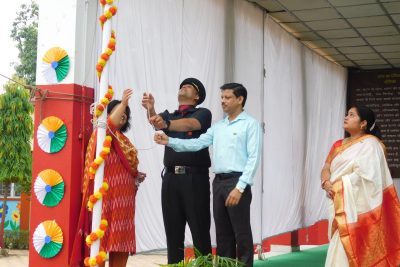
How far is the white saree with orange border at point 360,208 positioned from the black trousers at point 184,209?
949 mm

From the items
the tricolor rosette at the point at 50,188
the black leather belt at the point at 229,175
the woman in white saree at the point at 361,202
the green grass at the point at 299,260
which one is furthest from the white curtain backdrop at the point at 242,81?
the woman in white saree at the point at 361,202

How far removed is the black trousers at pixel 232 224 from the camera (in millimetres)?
3496

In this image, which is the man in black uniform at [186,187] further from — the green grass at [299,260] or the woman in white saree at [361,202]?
the green grass at [299,260]

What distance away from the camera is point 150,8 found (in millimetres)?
4266

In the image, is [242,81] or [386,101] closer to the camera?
[242,81]

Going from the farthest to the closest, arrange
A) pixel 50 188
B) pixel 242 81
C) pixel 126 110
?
pixel 242 81 < pixel 126 110 < pixel 50 188

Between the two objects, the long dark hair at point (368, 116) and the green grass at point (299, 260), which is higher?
the long dark hair at point (368, 116)

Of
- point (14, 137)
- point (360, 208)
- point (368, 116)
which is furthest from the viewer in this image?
point (14, 137)

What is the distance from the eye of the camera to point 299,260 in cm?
689

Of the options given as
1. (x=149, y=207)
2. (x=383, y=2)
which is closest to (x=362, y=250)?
(x=149, y=207)

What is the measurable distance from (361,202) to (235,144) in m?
1.03

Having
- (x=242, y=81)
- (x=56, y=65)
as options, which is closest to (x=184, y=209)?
(x=56, y=65)

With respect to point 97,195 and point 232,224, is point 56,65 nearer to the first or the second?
point 97,195

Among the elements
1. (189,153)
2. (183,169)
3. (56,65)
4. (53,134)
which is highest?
(56,65)
